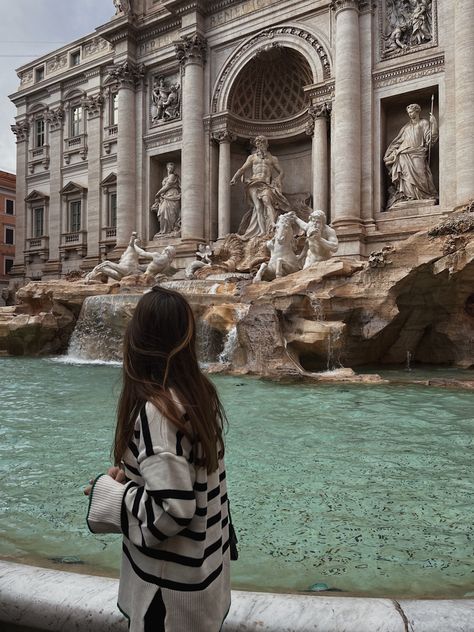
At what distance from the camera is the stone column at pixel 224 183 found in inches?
729

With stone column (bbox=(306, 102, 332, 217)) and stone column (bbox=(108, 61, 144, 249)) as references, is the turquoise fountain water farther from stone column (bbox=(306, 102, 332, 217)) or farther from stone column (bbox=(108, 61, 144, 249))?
stone column (bbox=(108, 61, 144, 249))

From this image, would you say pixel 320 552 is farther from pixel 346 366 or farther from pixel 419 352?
pixel 419 352

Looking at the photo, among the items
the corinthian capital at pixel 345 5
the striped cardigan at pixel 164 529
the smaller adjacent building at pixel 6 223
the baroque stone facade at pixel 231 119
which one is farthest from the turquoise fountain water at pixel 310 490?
the smaller adjacent building at pixel 6 223

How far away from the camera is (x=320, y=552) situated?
2211mm

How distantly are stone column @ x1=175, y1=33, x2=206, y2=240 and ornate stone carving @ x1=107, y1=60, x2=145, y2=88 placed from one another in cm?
292

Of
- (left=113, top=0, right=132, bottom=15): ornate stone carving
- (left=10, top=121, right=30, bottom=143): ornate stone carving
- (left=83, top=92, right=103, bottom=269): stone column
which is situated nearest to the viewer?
(left=113, top=0, right=132, bottom=15): ornate stone carving

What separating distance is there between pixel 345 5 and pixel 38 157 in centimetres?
1763

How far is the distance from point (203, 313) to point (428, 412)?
5414 mm

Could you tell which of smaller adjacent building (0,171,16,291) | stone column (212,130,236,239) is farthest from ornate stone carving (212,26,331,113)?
smaller adjacent building (0,171,16,291)

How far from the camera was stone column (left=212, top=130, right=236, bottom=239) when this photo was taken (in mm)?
18516

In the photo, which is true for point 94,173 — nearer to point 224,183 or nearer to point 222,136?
point 222,136

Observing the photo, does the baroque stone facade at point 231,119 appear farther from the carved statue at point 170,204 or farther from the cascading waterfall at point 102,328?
the cascading waterfall at point 102,328

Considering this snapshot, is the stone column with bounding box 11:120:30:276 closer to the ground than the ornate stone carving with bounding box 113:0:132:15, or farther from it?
closer to the ground

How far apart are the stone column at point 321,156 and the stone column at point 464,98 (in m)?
4.21
